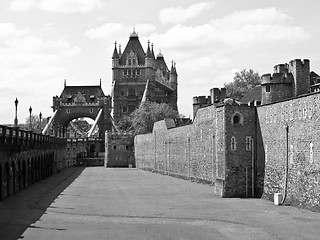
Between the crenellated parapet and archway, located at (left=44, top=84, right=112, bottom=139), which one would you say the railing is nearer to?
the crenellated parapet

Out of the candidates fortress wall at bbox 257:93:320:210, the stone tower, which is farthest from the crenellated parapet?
the stone tower

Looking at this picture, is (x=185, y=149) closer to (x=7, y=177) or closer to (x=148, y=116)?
(x=7, y=177)

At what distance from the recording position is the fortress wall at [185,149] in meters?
51.7

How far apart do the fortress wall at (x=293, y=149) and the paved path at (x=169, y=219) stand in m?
1.31

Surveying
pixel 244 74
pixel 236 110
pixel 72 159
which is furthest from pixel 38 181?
pixel 244 74

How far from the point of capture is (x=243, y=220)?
1098 inches

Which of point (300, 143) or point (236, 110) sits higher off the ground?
point (236, 110)

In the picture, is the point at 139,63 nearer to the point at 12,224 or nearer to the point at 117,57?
the point at 117,57

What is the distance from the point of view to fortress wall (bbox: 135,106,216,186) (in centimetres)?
5166

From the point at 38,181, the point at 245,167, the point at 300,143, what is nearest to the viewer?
the point at 300,143

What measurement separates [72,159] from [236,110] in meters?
66.3

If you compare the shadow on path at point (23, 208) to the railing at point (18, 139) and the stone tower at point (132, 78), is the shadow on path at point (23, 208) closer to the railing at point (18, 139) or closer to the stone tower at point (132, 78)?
the railing at point (18, 139)

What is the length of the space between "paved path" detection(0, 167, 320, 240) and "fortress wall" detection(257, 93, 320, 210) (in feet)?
4.31

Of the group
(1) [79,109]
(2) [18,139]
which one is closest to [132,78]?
(1) [79,109]
